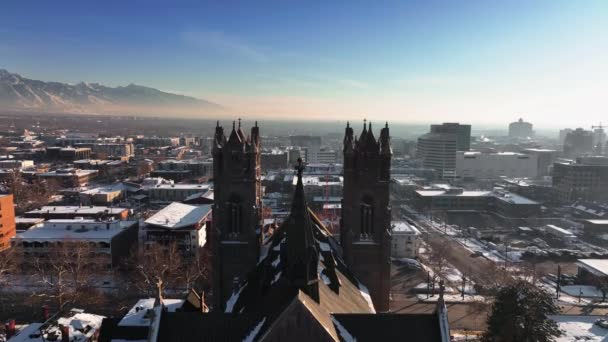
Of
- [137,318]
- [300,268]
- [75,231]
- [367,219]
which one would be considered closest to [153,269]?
[137,318]

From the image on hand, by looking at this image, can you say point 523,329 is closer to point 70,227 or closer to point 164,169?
point 70,227

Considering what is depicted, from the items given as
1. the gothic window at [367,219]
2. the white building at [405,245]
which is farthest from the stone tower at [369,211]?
the white building at [405,245]

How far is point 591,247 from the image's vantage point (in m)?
87.8

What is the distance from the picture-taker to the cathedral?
66.2ft

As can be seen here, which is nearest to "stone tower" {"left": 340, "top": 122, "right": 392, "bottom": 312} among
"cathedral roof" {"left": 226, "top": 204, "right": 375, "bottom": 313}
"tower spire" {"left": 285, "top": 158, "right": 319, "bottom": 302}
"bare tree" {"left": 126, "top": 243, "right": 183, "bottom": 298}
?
"cathedral roof" {"left": 226, "top": 204, "right": 375, "bottom": 313}

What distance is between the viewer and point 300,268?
20578 mm

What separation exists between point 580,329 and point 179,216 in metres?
65.5

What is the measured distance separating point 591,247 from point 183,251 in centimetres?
8454

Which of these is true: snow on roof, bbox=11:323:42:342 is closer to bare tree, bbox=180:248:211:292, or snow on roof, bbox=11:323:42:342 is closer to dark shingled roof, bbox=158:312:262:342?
bare tree, bbox=180:248:211:292

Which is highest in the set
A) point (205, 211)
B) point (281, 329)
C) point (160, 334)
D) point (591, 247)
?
point (281, 329)

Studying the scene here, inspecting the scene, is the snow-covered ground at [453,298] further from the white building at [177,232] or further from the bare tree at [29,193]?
the bare tree at [29,193]

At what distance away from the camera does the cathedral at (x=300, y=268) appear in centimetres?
2017

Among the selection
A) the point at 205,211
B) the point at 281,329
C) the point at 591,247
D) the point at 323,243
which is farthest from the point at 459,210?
the point at 281,329


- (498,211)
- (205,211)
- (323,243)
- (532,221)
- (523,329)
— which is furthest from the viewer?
(498,211)
